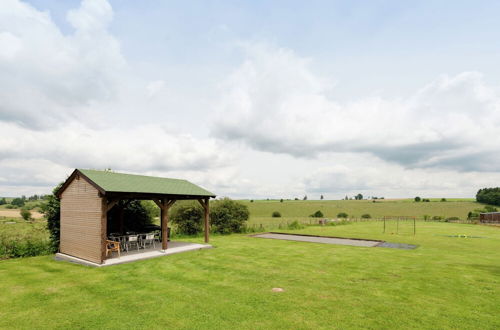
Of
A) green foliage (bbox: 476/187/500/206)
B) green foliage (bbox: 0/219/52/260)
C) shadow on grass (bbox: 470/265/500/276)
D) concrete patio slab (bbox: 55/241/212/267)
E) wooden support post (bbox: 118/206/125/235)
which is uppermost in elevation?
wooden support post (bbox: 118/206/125/235)

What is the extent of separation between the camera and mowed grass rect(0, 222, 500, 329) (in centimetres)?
642

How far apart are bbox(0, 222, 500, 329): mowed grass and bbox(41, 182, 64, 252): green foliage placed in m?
1.56

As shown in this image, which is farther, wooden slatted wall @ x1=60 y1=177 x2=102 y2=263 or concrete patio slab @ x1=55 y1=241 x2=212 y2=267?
wooden slatted wall @ x1=60 y1=177 x2=102 y2=263

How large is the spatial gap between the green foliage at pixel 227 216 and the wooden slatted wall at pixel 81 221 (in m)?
12.7

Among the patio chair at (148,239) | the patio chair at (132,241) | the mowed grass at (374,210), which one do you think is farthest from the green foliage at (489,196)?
the patio chair at (132,241)

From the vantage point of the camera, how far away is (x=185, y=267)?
1124cm

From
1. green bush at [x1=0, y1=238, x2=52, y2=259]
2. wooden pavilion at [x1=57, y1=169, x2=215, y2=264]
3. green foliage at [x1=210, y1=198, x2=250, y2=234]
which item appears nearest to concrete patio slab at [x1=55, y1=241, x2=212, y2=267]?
→ wooden pavilion at [x1=57, y1=169, x2=215, y2=264]

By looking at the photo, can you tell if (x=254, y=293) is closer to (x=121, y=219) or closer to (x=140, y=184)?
(x=140, y=184)

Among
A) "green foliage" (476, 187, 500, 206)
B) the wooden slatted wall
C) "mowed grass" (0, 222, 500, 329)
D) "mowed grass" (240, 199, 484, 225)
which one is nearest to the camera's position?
"mowed grass" (0, 222, 500, 329)

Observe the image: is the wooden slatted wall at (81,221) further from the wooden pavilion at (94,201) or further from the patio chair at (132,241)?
the patio chair at (132,241)

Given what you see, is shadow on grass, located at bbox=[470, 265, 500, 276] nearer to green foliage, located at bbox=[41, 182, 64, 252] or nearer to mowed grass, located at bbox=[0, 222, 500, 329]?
mowed grass, located at bbox=[0, 222, 500, 329]

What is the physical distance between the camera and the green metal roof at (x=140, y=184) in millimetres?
12397

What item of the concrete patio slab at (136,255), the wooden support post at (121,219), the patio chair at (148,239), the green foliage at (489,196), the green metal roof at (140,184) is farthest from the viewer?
the green foliage at (489,196)

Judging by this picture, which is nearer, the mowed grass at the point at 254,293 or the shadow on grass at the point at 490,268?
the mowed grass at the point at 254,293
